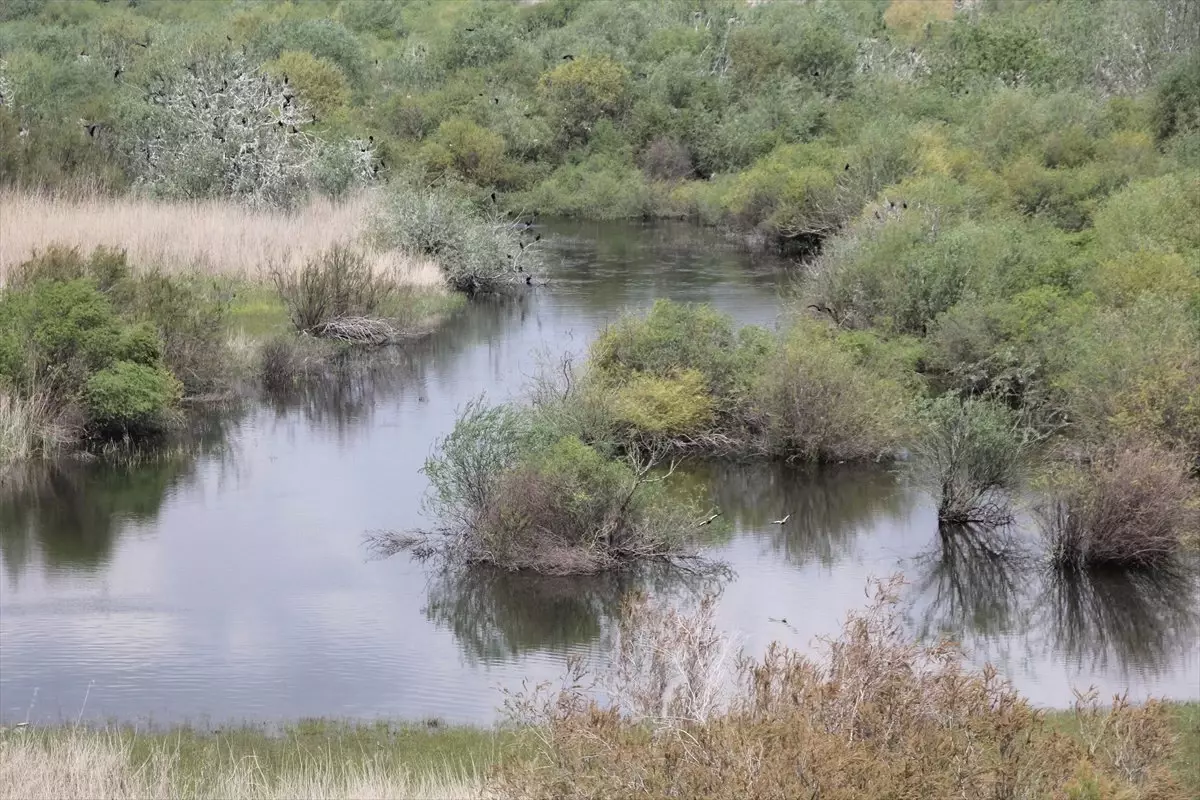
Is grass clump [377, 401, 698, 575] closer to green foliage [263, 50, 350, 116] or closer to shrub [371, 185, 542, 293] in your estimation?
shrub [371, 185, 542, 293]

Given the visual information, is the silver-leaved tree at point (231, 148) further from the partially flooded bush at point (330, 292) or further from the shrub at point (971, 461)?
the shrub at point (971, 461)

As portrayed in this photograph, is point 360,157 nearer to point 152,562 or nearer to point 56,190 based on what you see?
point 56,190

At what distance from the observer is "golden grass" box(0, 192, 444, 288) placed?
1183 inches

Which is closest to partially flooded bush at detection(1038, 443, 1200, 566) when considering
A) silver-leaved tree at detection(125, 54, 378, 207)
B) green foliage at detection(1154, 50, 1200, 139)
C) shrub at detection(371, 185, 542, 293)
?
shrub at detection(371, 185, 542, 293)

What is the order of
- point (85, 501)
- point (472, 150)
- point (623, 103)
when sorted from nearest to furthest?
point (85, 501)
point (472, 150)
point (623, 103)

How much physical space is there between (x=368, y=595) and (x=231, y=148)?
20923 mm

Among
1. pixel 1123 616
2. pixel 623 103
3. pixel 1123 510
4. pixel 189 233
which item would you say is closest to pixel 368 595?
pixel 1123 616

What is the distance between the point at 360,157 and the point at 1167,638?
26.5m

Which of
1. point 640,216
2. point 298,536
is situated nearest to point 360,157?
point 640,216

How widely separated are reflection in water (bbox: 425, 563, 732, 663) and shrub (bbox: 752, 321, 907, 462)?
4.46 meters

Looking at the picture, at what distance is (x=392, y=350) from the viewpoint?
98.1 feet

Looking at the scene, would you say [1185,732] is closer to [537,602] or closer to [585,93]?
[537,602]

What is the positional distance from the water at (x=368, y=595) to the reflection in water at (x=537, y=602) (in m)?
0.03

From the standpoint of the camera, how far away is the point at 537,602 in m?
16.4
